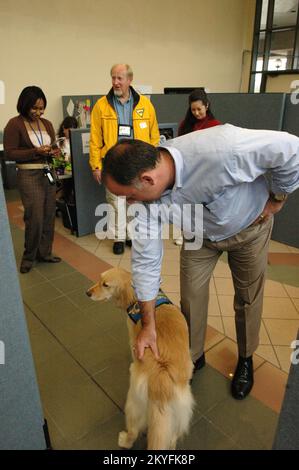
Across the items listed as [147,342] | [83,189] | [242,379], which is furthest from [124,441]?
[83,189]

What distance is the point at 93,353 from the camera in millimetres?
1811

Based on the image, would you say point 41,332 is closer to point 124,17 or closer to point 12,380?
point 12,380

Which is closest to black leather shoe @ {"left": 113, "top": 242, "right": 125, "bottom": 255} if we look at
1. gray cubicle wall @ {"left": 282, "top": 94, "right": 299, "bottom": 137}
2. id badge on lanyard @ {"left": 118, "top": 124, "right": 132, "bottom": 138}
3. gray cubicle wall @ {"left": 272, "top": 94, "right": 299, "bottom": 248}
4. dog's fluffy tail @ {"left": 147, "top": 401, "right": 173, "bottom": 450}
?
id badge on lanyard @ {"left": 118, "top": 124, "right": 132, "bottom": 138}

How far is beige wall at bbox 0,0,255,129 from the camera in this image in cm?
496

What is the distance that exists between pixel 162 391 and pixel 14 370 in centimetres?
49

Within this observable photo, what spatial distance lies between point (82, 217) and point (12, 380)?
251cm

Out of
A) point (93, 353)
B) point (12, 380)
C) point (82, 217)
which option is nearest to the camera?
point (12, 380)

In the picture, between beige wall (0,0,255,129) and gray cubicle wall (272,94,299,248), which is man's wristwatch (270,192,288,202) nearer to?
gray cubicle wall (272,94,299,248)

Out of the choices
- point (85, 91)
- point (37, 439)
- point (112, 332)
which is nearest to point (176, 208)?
point (37, 439)

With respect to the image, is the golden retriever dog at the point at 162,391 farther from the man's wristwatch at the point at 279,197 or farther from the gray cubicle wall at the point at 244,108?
the gray cubicle wall at the point at 244,108

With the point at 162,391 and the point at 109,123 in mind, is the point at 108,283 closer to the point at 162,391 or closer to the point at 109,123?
the point at 162,391

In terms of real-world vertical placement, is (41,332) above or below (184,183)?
below

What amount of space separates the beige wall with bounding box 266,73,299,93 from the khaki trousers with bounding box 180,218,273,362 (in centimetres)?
771

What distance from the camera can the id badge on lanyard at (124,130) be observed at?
2.75 metres
